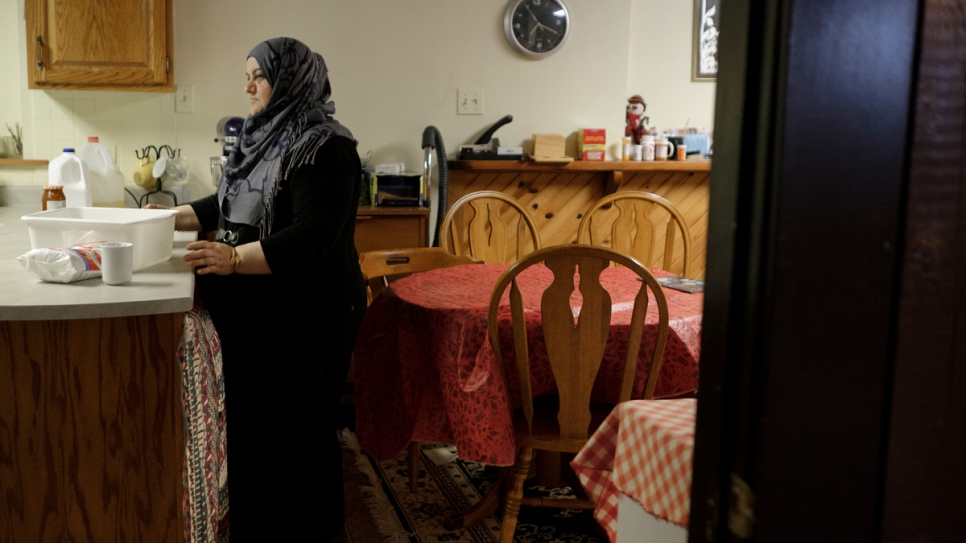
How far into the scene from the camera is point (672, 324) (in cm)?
200

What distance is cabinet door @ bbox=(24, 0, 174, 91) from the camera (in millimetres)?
3139

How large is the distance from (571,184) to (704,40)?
104 cm

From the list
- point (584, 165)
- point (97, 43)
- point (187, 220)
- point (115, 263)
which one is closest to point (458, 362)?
point (115, 263)

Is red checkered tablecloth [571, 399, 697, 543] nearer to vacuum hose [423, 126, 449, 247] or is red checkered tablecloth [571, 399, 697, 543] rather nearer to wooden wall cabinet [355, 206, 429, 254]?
wooden wall cabinet [355, 206, 429, 254]

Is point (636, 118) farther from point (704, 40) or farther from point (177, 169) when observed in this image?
point (177, 169)

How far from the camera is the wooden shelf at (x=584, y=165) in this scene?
12.0 ft

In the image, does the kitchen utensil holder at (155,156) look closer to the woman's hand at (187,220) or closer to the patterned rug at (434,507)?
the woman's hand at (187,220)

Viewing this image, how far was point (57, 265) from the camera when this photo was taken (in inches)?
60.2

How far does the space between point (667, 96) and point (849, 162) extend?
3.76 meters

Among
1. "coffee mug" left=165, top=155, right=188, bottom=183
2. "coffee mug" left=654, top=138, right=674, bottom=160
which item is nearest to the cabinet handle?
"coffee mug" left=165, top=155, right=188, bottom=183

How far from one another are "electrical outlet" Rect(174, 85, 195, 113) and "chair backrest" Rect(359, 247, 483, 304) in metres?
1.42

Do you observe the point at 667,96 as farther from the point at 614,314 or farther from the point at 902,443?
the point at 902,443

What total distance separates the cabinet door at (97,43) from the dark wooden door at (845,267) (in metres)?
3.16

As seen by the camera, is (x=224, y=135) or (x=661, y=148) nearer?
(x=224, y=135)
